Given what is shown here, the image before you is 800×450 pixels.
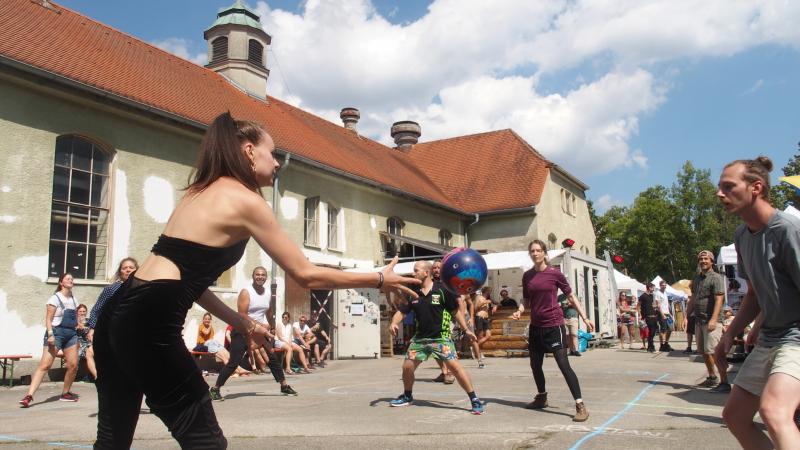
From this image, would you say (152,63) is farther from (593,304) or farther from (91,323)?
(593,304)

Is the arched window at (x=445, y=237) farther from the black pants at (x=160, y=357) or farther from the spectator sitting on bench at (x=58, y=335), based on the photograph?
the black pants at (x=160, y=357)

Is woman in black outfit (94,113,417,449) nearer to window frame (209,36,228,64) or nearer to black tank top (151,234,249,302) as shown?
black tank top (151,234,249,302)

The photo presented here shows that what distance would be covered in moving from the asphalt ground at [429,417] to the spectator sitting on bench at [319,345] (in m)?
4.41

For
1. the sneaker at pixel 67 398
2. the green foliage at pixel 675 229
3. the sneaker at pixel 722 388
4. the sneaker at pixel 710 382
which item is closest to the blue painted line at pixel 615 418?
the sneaker at pixel 710 382

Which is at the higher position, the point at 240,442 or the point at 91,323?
the point at 91,323

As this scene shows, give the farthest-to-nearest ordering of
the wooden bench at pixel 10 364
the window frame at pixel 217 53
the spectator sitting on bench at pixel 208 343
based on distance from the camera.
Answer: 1. the window frame at pixel 217 53
2. the spectator sitting on bench at pixel 208 343
3. the wooden bench at pixel 10 364

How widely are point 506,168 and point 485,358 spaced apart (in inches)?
636

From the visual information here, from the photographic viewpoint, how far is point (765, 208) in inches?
144

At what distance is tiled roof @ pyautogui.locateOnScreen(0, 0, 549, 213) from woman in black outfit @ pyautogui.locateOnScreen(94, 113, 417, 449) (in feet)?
40.6

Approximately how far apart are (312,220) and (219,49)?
28.4 ft

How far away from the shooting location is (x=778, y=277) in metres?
3.55

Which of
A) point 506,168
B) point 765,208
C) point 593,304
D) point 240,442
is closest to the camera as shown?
point 765,208

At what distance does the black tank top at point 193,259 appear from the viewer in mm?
2512

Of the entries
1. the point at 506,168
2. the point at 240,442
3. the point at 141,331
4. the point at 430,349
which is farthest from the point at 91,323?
the point at 506,168
